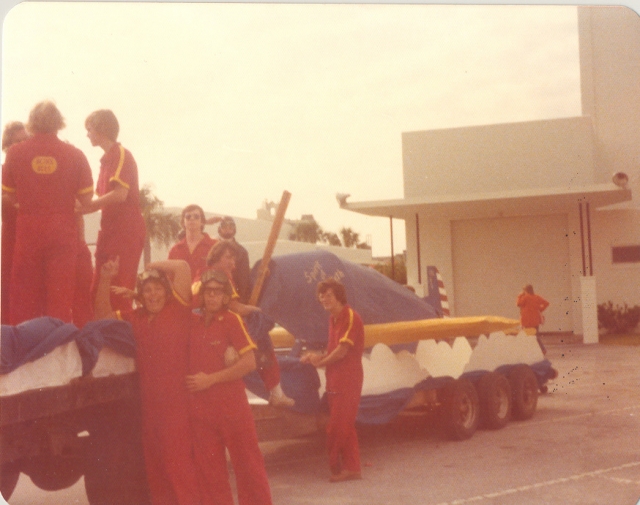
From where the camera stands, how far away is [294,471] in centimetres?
352

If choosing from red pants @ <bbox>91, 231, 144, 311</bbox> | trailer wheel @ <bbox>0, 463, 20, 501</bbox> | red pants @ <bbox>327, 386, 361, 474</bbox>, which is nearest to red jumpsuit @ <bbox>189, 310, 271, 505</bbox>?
red pants @ <bbox>91, 231, 144, 311</bbox>

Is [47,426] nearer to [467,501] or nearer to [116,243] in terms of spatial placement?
[116,243]

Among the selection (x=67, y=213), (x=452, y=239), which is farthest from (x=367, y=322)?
(x=67, y=213)

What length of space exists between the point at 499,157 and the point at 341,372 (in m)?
1.30

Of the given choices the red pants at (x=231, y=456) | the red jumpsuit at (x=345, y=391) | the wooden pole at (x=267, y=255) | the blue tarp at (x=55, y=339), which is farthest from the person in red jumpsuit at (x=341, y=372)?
the blue tarp at (x=55, y=339)

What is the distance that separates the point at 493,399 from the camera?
13.9ft

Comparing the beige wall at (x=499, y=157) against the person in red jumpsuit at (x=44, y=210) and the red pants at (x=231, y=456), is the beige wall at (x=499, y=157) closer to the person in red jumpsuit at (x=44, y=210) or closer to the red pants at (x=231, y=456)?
the red pants at (x=231, y=456)

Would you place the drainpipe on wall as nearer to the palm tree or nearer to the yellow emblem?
the palm tree

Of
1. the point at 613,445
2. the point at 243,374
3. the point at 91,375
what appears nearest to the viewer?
the point at 91,375

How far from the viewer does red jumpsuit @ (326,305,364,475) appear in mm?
3625

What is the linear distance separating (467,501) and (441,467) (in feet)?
0.76

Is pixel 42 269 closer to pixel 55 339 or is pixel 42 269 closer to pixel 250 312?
pixel 55 339

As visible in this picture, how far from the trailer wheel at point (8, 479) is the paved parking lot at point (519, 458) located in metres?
0.12

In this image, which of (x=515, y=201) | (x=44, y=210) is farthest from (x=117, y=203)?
(x=515, y=201)
